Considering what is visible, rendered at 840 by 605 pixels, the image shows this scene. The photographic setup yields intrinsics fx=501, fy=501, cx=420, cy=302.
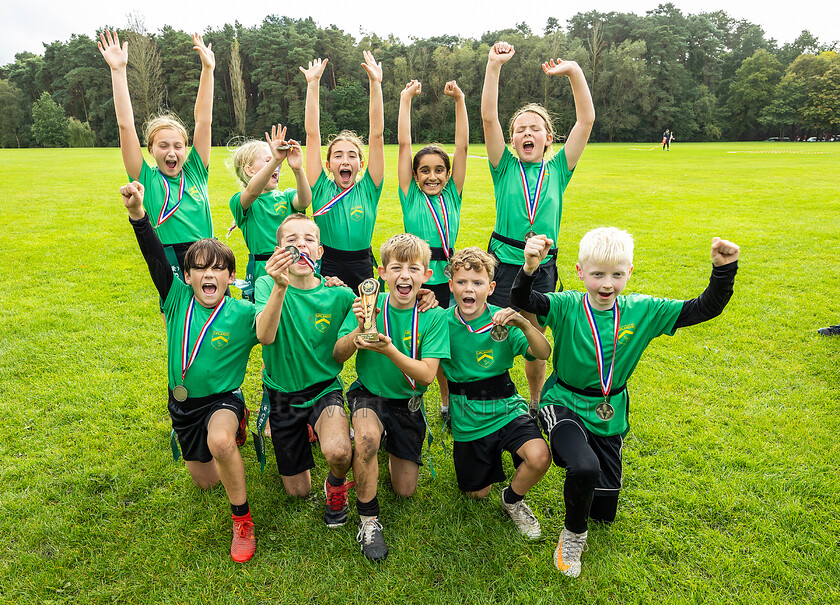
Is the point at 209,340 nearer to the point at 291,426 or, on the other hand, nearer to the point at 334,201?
the point at 291,426

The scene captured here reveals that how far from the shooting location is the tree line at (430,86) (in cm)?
6334

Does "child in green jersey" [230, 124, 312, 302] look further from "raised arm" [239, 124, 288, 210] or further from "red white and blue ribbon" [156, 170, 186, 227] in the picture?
"red white and blue ribbon" [156, 170, 186, 227]

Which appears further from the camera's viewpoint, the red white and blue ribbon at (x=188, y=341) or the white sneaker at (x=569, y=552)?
the red white and blue ribbon at (x=188, y=341)

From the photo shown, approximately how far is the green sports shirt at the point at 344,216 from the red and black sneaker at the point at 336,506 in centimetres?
219

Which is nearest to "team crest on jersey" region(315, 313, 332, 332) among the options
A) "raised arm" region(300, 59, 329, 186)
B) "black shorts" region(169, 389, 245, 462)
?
"black shorts" region(169, 389, 245, 462)

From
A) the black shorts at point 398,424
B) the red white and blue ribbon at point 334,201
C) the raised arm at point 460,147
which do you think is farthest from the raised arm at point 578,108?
the black shorts at point 398,424

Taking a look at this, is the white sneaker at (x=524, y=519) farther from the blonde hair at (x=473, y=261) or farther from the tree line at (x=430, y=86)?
the tree line at (x=430, y=86)

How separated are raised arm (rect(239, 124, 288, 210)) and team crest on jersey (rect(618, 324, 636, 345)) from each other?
2.74m

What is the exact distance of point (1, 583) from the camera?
3.02 m

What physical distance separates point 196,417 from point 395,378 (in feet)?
4.63

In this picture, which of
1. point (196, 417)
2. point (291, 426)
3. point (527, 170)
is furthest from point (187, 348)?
point (527, 170)

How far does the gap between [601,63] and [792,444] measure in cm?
7393

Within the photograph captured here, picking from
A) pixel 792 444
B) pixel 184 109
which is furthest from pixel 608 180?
pixel 184 109

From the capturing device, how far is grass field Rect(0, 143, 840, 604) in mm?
3002
